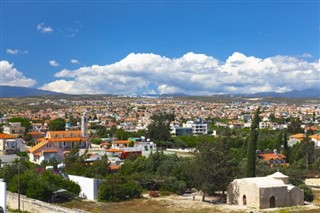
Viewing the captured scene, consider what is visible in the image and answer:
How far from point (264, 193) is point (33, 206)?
1493 centimetres

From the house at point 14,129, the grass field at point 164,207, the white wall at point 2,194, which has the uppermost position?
the white wall at point 2,194

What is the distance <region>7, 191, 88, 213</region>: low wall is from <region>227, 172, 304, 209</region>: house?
12.2 m

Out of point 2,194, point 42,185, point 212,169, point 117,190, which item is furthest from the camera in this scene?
point 212,169

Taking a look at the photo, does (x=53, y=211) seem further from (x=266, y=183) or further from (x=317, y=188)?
(x=317, y=188)

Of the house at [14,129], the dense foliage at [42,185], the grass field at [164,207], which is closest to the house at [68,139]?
the house at [14,129]

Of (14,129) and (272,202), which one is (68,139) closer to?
(14,129)

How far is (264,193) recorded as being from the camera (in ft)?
103

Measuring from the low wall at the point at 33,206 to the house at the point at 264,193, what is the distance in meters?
12.2

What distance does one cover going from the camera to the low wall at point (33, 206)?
88.0 feet

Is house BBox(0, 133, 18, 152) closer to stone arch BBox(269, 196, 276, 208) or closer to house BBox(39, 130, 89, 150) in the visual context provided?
house BBox(39, 130, 89, 150)

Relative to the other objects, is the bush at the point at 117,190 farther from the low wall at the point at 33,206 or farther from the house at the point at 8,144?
the house at the point at 8,144

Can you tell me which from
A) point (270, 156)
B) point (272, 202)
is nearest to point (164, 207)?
point (272, 202)

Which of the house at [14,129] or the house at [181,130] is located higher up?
the house at [14,129]

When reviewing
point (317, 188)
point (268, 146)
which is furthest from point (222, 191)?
point (268, 146)
